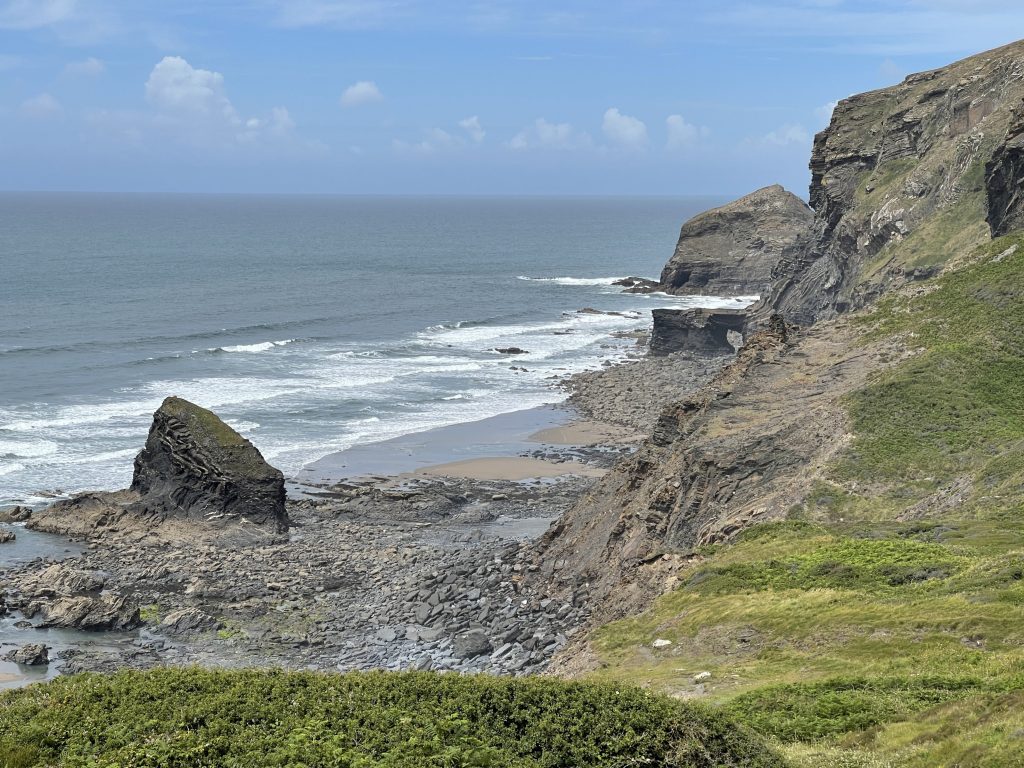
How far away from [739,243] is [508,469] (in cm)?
7080

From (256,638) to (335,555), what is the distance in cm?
876

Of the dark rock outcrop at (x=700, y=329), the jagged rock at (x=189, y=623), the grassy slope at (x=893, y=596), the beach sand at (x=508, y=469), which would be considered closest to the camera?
the grassy slope at (x=893, y=596)

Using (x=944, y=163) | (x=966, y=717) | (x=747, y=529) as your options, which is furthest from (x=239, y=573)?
(x=944, y=163)

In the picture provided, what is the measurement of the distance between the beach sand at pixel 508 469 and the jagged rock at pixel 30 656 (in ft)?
85.9

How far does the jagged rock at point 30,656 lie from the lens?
34.5 m

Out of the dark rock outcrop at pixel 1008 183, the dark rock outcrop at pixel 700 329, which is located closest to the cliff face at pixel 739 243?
the dark rock outcrop at pixel 700 329

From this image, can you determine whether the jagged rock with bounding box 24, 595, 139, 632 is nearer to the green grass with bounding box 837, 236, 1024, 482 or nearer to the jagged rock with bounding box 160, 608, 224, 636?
the jagged rock with bounding box 160, 608, 224, 636

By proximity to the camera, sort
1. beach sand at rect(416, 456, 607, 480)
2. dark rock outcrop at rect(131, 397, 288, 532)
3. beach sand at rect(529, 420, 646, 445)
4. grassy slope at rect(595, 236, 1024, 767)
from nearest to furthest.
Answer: grassy slope at rect(595, 236, 1024, 767) → dark rock outcrop at rect(131, 397, 288, 532) → beach sand at rect(416, 456, 607, 480) → beach sand at rect(529, 420, 646, 445)

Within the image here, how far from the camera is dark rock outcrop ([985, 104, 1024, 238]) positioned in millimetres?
52719

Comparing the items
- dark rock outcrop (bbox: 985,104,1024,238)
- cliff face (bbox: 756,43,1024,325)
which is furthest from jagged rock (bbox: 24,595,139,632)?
cliff face (bbox: 756,43,1024,325)

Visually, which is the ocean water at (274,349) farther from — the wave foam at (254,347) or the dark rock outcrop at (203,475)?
the dark rock outcrop at (203,475)

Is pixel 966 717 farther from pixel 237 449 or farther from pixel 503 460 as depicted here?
pixel 503 460

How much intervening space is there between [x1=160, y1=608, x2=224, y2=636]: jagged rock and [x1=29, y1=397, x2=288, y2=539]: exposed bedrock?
969cm

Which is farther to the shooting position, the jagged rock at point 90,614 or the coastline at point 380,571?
the jagged rock at point 90,614
